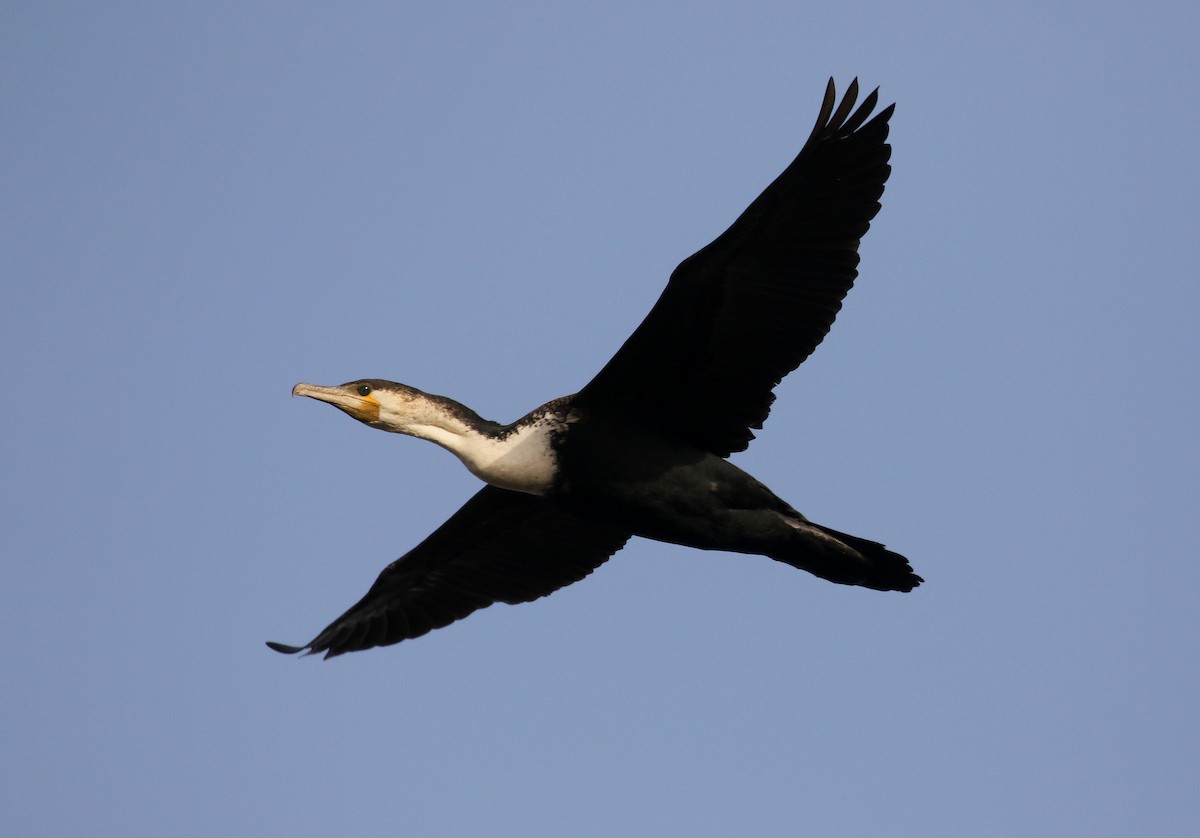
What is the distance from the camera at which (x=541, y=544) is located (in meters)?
9.52

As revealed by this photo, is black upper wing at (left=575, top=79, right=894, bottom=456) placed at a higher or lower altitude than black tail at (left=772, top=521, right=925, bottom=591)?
higher

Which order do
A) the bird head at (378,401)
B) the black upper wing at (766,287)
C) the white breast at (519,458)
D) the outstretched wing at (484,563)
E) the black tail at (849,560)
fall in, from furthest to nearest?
the outstretched wing at (484,563) → the bird head at (378,401) → the black tail at (849,560) → the white breast at (519,458) → the black upper wing at (766,287)

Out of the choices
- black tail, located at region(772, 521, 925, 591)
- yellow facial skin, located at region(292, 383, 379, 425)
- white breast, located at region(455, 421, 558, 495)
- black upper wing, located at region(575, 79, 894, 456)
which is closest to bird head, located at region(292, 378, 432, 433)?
yellow facial skin, located at region(292, 383, 379, 425)

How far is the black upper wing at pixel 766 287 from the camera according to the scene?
802 cm

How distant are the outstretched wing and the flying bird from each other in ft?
3.41

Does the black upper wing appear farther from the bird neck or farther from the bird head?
the bird head

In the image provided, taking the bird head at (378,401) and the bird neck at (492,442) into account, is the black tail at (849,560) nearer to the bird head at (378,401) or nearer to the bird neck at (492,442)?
the bird neck at (492,442)

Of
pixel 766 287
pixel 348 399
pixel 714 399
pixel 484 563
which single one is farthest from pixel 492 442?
pixel 766 287

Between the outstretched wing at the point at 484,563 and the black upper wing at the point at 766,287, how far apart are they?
1355mm

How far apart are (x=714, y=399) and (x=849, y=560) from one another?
1107 millimetres

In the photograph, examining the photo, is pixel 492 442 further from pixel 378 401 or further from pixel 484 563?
pixel 484 563

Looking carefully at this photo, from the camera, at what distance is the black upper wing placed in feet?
26.3

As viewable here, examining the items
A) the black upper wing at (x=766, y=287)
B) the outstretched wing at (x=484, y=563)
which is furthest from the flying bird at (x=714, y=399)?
the outstretched wing at (x=484, y=563)

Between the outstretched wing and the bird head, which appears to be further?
the outstretched wing
